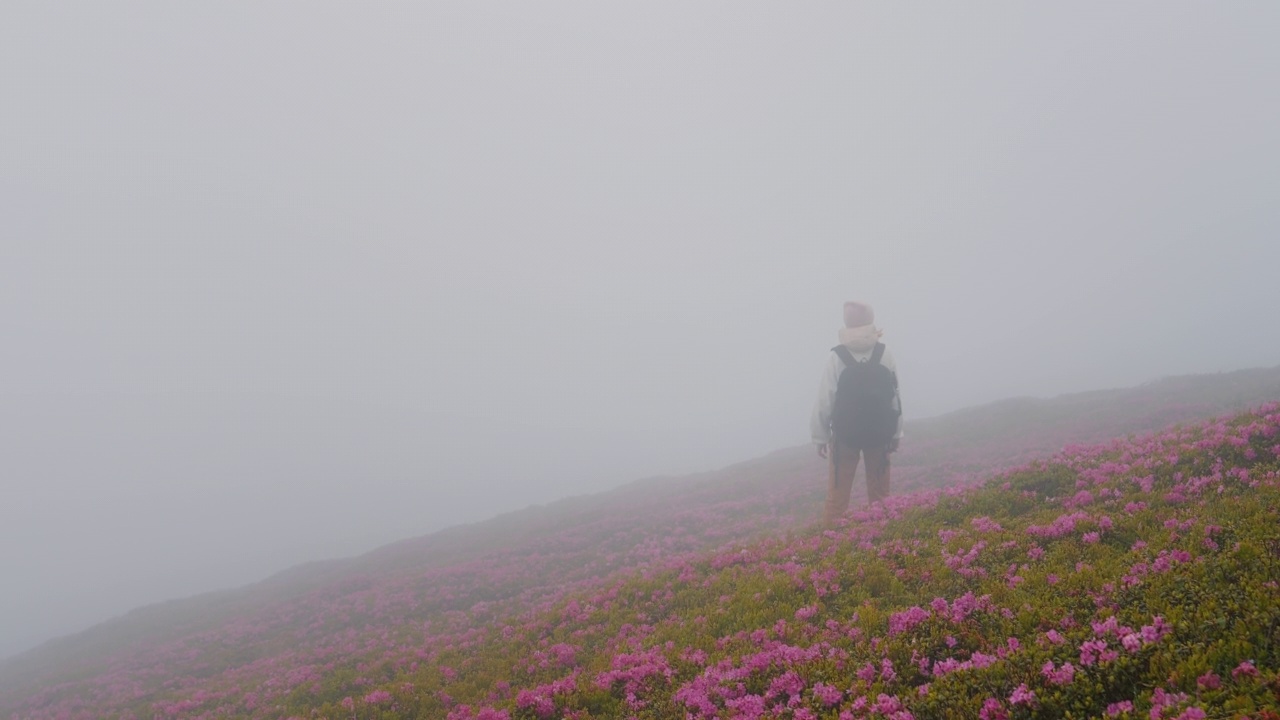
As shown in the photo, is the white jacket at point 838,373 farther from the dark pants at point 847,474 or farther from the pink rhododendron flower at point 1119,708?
the pink rhododendron flower at point 1119,708

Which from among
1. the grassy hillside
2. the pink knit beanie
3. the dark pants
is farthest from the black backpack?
the grassy hillside

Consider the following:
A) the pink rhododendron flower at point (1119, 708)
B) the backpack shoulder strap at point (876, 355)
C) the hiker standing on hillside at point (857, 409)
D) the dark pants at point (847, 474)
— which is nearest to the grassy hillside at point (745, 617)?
the pink rhododendron flower at point (1119, 708)

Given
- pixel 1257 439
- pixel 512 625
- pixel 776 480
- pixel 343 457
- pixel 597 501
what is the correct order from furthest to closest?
1. pixel 343 457
2. pixel 597 501
3. pixel 776 480
4. pixel 512 625
5. pixel 1257 439

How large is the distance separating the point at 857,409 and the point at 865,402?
0.28 m

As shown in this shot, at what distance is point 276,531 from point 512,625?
447 ft

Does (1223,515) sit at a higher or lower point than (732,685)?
higher

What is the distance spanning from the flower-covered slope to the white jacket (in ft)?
8.33

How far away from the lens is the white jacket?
14.8 metres

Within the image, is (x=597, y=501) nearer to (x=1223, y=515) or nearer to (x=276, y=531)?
(x=1223, y=515)

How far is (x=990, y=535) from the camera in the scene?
10.6 m

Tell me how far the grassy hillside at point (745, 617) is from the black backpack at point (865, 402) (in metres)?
2.04

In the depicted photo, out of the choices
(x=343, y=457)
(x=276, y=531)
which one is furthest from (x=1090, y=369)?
(x=343, y=457)

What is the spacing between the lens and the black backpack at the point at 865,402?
14.7 meters

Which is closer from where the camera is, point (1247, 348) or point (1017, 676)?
point (1017, 676)
